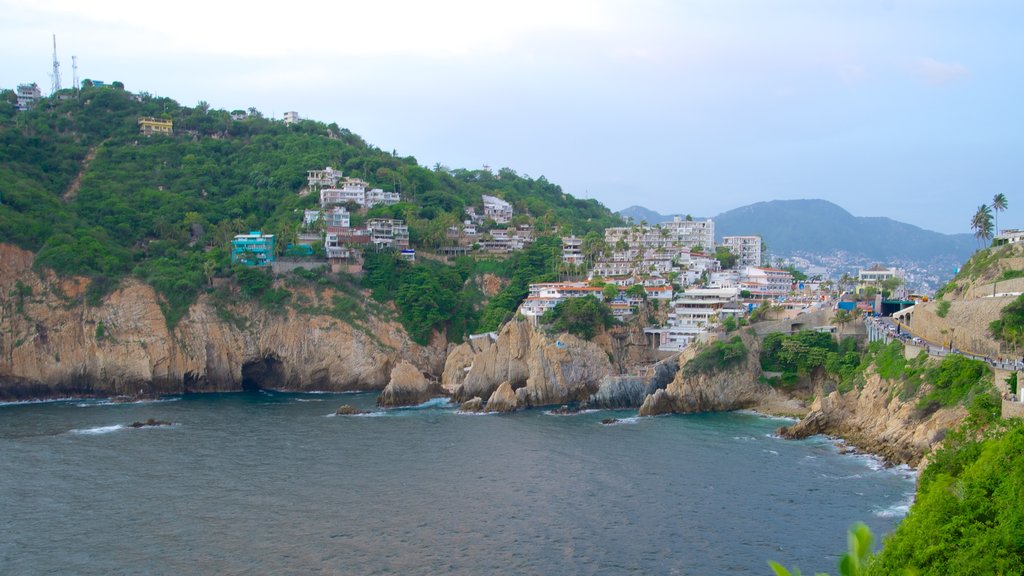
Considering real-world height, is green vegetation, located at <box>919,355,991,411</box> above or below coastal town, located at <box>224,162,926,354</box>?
below

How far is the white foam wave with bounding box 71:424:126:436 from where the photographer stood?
148 ft

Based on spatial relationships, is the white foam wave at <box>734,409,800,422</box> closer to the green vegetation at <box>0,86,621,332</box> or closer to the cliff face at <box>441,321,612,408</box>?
the cliff face at <box>441,321,612,408</box>

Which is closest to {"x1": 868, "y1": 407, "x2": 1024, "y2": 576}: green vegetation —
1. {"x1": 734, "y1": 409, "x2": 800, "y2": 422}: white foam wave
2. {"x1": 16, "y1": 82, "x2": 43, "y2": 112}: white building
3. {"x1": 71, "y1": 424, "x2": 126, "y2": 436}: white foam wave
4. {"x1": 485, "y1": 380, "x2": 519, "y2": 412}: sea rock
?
{"x1": 734, "y1": 409, "x2": 800, "y2": 422}: white foam wave

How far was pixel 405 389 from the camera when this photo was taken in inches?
2147

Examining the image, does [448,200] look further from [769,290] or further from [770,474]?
[770,474]

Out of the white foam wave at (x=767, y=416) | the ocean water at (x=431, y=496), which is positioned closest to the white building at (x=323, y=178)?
the ocean water at (x=431, y=496)

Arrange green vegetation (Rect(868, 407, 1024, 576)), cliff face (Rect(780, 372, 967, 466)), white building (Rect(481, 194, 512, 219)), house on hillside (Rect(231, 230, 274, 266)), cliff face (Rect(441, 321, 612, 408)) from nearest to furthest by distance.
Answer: green vegetation (Rect(868, 407, 1024, 576)), cliff face (Rect(780, 372, 967, 466)), cliff face (Rect(441, 321, 612, 408)), house on hillside (Rect(231, 230, 274, 266)), white building (Rect(481, 194, 512, 219))

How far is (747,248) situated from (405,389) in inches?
1887

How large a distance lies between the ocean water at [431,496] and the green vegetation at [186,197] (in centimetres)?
1674

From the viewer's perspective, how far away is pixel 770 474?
35094mm

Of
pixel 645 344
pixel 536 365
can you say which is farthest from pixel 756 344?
pixel 536 365

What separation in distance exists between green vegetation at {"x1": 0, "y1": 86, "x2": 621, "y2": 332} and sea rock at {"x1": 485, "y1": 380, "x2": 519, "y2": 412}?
11.6 meters

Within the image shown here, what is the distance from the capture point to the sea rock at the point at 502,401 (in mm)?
51688

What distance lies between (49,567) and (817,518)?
82.7ft
